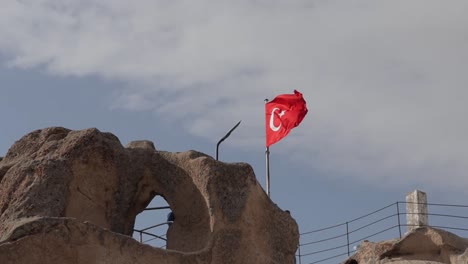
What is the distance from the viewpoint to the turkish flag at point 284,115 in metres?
22.0

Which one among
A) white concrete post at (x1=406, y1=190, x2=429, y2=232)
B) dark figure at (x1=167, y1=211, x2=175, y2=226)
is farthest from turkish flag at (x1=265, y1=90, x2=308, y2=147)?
dark figure at (x1=167, y1=211, x2=175, y2=226)

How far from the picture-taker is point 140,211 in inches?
538

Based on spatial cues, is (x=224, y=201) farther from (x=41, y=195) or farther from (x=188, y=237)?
(x=41, y=195)

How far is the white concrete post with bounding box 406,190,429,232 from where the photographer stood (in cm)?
2125

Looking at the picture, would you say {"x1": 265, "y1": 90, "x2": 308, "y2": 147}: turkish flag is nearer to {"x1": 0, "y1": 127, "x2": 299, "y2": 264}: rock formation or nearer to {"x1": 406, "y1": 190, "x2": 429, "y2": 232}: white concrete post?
{"x1": 406, "y1": 190, "x2": 429, "y2": 232}: white concrete post

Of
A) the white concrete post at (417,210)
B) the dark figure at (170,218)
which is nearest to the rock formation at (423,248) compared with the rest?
the white concrete post at (417,210)

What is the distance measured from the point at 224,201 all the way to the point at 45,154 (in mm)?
2133

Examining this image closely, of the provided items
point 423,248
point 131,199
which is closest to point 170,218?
point 131,199

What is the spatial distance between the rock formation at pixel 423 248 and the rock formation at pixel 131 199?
5915mm

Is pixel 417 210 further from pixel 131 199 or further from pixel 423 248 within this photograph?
pixel 131 199

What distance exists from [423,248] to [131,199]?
7617 millimetres

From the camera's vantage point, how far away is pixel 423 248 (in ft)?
63.9

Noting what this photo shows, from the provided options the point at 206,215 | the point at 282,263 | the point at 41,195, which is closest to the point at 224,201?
the point at 206,215

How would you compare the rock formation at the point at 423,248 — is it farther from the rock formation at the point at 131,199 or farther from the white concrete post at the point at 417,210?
the rock formation at the point at 131,199
